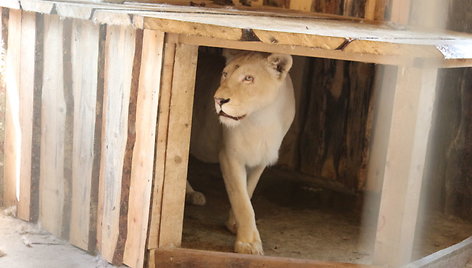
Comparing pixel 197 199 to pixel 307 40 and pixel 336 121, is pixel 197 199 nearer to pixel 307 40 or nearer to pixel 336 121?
pixel 336 121

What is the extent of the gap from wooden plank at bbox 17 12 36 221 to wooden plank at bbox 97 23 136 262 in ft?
2.22

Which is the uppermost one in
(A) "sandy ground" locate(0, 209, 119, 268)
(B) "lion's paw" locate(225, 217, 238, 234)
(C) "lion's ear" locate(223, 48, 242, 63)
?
(C) "lion's ear" locate(223, 48, 242, 63)

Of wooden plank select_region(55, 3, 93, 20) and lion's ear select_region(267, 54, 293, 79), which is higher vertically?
wooden plank select_region(55, 3, 93, 20)

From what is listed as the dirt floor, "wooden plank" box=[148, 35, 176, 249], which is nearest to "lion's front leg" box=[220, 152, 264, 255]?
the dirt floor

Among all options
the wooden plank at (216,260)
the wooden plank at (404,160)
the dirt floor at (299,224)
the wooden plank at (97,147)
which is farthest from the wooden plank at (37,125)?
the wooden plank at (404,160)

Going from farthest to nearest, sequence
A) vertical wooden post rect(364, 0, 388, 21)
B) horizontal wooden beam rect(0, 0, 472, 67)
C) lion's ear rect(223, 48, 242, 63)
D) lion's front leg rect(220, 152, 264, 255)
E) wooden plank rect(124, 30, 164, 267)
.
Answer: vertical wooden post rect(364, 0, 388, 21) → lion's ear rect(223, 48, 242, 63) → lion's front leg rect(220, 152, 264, 255) → wooden plank rect(124, 30, 164, 267) → horizontal wooden beam rect(0, 0, 472, 67)

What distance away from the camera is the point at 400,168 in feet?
12.2

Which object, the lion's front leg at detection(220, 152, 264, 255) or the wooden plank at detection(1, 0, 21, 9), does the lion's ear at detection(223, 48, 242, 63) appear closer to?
the lion's front leg at detection(220, 152, 264, 255)

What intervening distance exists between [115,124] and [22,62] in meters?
0.94

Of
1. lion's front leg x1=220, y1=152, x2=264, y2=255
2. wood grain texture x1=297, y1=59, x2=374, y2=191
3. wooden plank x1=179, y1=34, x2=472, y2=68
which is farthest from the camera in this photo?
wood grain texture x1=297, y1=59, x2=374, y2=191

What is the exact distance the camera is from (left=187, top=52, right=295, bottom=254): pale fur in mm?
3975

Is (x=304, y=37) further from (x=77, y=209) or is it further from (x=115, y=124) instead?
(x=77, y=209)

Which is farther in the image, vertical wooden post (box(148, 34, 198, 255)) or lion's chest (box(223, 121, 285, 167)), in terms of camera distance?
lion's chest (box(223, 121, 285, 167))

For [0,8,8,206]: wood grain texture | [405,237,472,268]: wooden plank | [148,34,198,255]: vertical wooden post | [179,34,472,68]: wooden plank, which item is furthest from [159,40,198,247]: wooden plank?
[0,8,8,206]: wood grain texture
